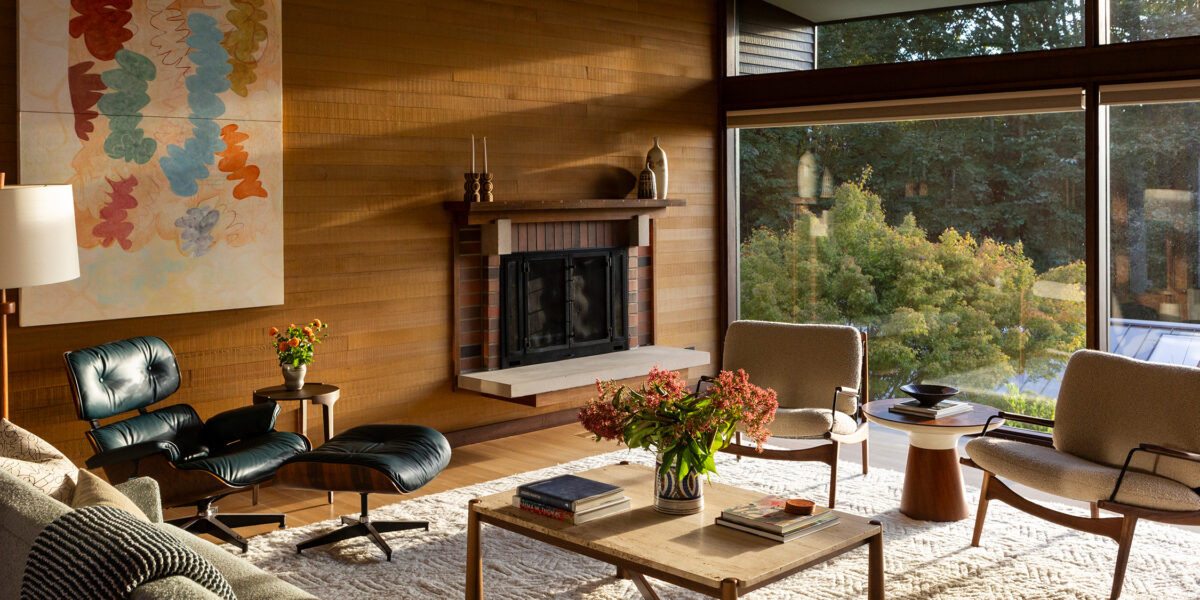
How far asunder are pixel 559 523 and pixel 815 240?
4246 mm

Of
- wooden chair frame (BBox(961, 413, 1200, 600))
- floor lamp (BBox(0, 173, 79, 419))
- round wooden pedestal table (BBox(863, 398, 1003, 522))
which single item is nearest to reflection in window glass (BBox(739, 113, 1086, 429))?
round wooden pedestal table (BBox(863, 398, 1003, 522))

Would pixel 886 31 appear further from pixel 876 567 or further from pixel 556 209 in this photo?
pixel 876 567

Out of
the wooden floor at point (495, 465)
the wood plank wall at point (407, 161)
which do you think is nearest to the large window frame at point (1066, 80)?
the wood plank wall at point (407, 161)

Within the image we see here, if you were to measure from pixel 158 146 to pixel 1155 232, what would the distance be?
200 inches

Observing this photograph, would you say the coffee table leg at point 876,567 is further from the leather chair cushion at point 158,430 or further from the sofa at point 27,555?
the leather chair cushion at point 158,430

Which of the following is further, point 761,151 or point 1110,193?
point 761,151

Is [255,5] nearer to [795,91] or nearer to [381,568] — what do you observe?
[381,568]

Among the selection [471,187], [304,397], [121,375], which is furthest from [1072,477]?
[121,375]

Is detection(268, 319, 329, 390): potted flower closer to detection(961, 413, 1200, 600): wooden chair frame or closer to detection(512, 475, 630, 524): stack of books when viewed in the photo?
detection(512, 475, 630, 524): stack of books

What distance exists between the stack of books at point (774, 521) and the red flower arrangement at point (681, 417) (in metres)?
0.18

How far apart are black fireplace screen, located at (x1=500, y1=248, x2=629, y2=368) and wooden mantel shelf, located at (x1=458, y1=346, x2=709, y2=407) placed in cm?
9

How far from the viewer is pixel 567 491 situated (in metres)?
3.37

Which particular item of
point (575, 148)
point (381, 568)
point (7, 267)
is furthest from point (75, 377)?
point (575, 148)

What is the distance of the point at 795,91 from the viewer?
6996mm
